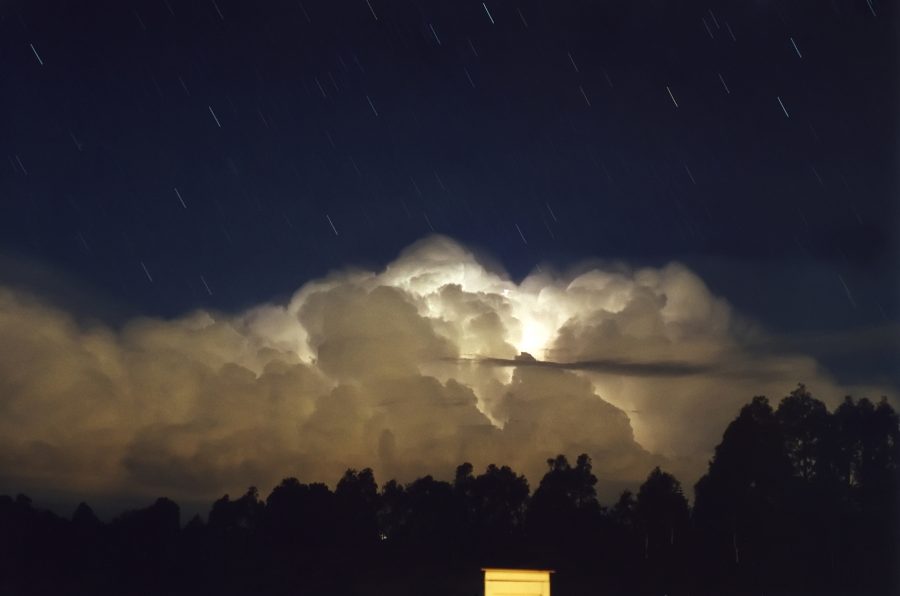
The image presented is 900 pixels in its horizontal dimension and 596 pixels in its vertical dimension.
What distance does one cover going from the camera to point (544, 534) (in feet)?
188

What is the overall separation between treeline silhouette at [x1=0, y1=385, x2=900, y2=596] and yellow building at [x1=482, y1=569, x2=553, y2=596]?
67.8 ft

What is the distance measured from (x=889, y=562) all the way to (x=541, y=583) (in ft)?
93.2

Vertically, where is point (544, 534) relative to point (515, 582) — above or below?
above

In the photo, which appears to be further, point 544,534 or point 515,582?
point 544,534

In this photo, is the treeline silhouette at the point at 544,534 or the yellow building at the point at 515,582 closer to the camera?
the yellow building at the point at 515,582

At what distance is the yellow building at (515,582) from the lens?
914 inches

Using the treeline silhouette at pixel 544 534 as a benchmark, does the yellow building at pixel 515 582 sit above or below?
below

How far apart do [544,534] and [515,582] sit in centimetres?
3475

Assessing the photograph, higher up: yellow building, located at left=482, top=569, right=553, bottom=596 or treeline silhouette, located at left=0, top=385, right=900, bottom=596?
treeline silhouette, located at left=0, top=385, right=900, bottom=596

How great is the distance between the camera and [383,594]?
45781mm

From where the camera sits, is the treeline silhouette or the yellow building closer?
the yellow building

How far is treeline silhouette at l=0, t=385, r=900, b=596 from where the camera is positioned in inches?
1853

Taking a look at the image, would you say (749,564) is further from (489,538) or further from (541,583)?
(541,583)

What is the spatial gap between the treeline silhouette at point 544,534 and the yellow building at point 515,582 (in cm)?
2068
